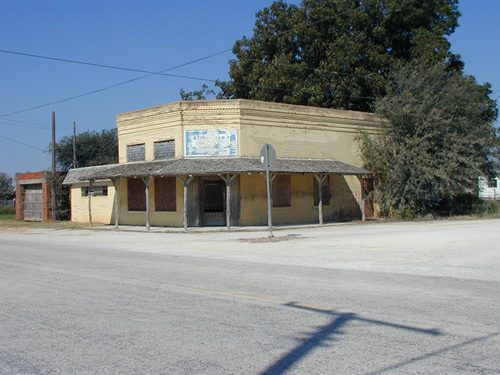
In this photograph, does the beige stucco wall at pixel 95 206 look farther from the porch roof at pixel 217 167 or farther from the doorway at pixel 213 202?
the doorway at pixel 213 202

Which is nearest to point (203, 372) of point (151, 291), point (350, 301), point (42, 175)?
point (350, 301)

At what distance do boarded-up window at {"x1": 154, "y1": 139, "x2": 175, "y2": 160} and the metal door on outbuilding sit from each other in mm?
14118

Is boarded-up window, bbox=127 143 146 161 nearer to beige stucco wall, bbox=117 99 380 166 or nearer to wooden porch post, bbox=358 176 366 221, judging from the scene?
beige stucco wall, bbox=117 99 380 166

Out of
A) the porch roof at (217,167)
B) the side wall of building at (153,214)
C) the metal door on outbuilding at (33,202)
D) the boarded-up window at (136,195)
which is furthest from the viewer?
the metal door on outbuilding at (33,202)

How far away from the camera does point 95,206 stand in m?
35.8

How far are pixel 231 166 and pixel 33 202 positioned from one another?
20.7m

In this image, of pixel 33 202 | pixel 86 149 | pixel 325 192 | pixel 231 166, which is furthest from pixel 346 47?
pixel 86 149

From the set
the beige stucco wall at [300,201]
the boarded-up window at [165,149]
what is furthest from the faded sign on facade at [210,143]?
the beige stucco wall at [300,201]

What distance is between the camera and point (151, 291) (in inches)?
388

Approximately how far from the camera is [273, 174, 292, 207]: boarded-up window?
100ft

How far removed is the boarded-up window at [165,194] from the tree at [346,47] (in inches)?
627

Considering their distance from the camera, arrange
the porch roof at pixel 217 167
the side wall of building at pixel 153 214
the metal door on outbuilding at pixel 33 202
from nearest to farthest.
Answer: the porch roof at pixel 217 167 → the side wall of building at pixel 153 214 → the metal door on outbuilding at pixel 33 202

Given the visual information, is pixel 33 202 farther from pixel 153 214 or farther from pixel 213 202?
pixel 213 202

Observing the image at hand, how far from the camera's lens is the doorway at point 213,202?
29531 mm
